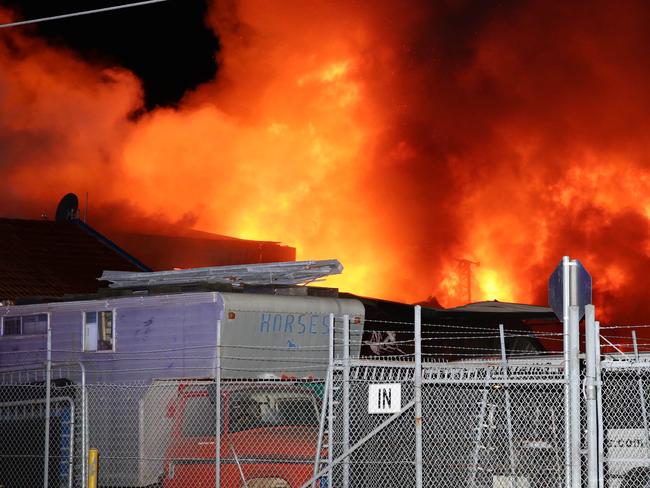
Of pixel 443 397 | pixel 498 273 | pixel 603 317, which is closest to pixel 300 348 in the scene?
pixel 443 397

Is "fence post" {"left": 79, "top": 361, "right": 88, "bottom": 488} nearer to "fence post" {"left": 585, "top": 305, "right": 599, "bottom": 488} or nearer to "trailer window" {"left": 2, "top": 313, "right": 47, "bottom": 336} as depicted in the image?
"trailer window" {"left": 2, "top": 313, "right": 47, "bottom": 336}

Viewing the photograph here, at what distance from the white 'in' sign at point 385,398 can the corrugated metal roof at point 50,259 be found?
16.8 m

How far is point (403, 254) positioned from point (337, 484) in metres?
37.6

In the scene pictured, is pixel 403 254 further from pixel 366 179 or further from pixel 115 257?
pixel 115 257

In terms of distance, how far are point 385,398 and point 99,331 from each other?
6899mm

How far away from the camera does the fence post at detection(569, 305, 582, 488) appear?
8.77m

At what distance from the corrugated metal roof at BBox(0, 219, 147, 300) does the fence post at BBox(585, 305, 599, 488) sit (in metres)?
19.2

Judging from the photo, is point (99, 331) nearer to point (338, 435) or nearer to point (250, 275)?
point (250, 275)

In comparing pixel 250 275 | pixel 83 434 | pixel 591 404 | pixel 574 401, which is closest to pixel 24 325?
pixel 250 275

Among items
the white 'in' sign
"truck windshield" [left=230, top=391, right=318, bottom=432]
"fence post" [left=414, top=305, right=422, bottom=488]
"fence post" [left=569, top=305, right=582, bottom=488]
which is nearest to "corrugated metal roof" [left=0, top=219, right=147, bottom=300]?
"truck windshield" [left=230, top=391, right=318, bottom=432]

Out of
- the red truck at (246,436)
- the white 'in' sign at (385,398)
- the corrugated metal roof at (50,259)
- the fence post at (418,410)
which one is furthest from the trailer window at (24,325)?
the fence post at (418,410)

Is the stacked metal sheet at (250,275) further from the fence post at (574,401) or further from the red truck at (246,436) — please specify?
the fence post at (574,401)

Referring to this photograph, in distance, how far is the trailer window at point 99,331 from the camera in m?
16.2

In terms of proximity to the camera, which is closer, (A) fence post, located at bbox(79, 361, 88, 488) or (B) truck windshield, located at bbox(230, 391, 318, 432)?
(A) fence post, located at bbox(79, 361, 88, 488)
